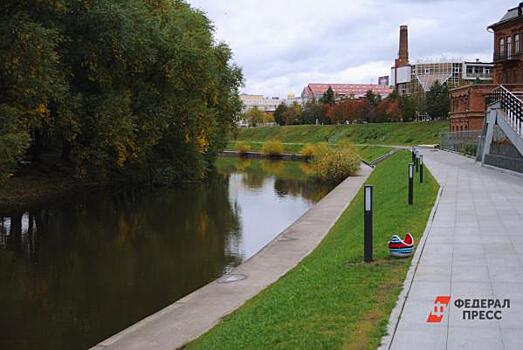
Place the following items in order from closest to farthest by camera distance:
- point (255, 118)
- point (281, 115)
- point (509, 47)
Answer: point (509, 47)
point (281, 115)
point (255, 118)

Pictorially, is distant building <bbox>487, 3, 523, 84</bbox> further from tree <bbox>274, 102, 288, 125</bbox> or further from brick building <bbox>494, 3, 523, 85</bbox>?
tree <bbox>274, 102, 288, 125</bbox>

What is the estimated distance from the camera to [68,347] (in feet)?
30.4

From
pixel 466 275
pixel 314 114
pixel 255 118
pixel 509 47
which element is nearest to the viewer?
pixel 466 275

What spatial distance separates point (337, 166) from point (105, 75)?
61.6ft

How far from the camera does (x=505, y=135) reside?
2580 cm

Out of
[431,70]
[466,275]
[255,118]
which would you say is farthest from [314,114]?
[466,275]

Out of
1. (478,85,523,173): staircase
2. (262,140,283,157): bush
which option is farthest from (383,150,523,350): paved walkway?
(262,140,283,157): bush

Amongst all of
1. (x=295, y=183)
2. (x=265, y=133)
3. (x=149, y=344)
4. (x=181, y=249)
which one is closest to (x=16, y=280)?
(x=181, y=249)

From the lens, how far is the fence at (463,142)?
131 ft

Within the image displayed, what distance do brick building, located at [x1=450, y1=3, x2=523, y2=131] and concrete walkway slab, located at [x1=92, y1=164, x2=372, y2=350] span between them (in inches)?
1407

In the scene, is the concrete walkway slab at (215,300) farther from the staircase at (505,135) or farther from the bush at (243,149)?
the bush at (243,149)

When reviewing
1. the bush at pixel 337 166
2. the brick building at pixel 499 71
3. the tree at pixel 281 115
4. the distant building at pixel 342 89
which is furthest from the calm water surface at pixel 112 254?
the distant building at pixel 342 89

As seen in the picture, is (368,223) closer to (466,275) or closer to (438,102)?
(466,275)

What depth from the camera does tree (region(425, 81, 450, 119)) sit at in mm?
80062
